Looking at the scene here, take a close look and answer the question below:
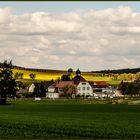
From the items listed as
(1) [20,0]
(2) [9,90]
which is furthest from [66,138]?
(2) [9,90]

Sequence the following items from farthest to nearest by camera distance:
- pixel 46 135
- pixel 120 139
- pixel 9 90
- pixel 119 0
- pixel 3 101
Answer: pixel 9 90, pixel 3 101, pixel 46 135, pixel 120 139, pixel 119 0

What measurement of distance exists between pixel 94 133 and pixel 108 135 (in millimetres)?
1334

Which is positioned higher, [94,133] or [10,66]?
A: [10,66]

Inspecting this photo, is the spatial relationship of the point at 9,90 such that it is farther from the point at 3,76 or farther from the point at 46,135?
the point at 46,135

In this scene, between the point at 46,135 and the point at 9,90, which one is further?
the point at 9,90

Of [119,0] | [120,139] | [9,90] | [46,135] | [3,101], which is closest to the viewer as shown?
[119,0]

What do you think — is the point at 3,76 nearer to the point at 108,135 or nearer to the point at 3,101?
the point at 3,101

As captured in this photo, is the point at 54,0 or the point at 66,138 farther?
the point at 66,138

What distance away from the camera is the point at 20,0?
20.1m

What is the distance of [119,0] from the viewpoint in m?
19.4

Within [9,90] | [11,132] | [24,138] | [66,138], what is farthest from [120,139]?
[9,90]

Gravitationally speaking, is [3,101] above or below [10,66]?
below

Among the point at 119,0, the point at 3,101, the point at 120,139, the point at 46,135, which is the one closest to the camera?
the point at 119,0

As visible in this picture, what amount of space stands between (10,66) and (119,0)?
122441mm
